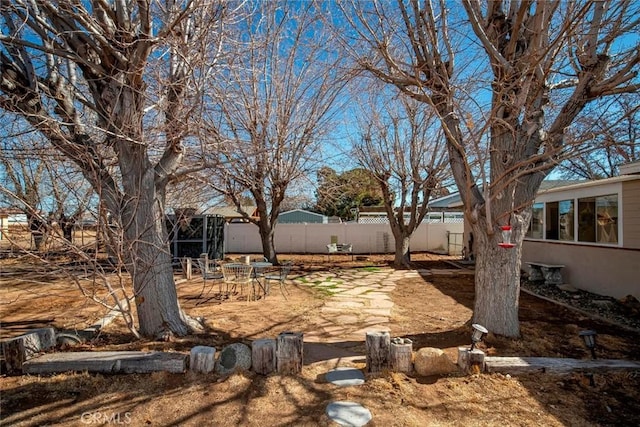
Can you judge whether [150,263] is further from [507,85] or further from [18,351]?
[507,85]

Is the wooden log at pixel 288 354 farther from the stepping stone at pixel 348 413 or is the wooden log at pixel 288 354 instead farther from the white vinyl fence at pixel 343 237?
the white vinyl fence at pixel 343 237

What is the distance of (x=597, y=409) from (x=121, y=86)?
518 cm

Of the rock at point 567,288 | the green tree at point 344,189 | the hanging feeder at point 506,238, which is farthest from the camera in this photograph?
the green tree at point 344,189

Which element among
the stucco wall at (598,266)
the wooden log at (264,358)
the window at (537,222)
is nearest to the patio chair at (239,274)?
the wooden log at (264,358)

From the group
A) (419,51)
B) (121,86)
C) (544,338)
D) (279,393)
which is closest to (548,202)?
(544,338)

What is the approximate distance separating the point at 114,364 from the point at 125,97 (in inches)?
106

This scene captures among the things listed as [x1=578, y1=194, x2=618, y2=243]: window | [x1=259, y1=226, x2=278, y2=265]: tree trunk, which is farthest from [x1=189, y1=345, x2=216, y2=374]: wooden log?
[x1=259, y1=226, x2=278, y2=265]: tree trunk

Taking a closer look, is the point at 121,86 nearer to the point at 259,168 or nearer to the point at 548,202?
the point at 259,168

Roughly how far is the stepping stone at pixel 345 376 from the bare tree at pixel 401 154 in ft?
25.0

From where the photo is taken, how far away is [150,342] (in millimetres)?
4105

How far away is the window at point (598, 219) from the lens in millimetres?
7285

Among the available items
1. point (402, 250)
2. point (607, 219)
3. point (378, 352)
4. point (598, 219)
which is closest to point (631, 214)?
point (607, 219)

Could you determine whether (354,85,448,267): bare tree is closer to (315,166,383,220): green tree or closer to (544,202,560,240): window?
(315,166,383,220): green tree

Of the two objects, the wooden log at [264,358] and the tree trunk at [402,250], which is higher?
the tree trunk at [402,250]
